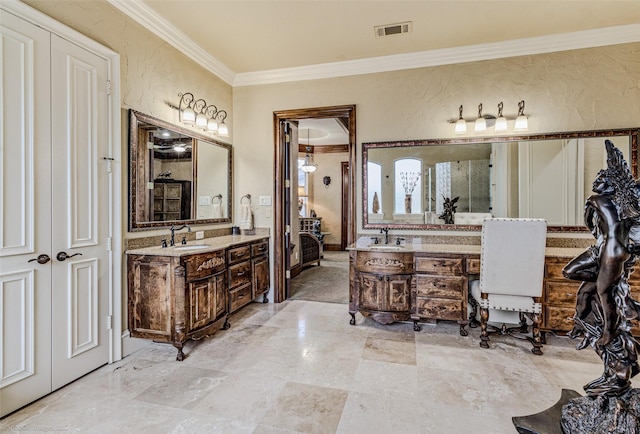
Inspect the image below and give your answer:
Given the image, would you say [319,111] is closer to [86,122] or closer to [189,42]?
[189,42]

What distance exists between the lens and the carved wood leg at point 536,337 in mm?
2645

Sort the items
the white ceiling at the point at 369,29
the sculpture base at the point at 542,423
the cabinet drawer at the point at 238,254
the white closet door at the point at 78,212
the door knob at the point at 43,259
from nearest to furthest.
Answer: the sculpture base at the point at 542,423
the door knob at the point at 43,259
the white closet door at the point at 78,212
the white ceiling at the point at 369,29
the cabinet drawer at the point at 238,254

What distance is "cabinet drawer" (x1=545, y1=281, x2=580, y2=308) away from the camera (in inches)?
110

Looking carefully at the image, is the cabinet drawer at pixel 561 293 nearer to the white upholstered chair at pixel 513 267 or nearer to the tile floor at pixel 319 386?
the white upholstered chair at pixel 513 267

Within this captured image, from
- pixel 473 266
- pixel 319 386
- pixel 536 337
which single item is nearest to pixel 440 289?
pixel 473 266

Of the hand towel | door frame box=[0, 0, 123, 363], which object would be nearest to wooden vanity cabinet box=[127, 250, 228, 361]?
door frame box=[0, 0, 123, 363]

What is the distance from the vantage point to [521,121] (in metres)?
3.24

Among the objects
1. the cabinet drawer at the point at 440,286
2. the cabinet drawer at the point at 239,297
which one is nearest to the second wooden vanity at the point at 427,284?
the cabinet drawer at the point at 440,286

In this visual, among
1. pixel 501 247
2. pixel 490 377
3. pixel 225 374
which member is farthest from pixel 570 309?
pixel 225 374

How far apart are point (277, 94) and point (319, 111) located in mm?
634

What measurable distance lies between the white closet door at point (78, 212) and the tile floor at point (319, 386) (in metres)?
0.26

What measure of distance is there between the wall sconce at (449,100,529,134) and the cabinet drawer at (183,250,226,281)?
2.85m

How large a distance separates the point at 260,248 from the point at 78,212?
196 centimetres

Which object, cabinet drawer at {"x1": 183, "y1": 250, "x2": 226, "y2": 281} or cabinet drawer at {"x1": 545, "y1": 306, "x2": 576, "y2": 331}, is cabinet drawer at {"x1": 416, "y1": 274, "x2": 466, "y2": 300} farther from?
cabinet drawer at {"x1": 183, "y1": 250, "x2": 226, "y2": 281}
